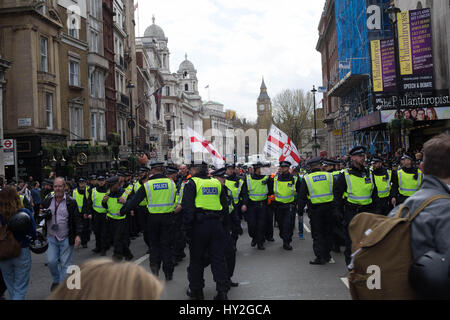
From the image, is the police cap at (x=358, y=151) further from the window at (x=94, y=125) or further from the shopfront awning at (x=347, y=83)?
the window at (x=94, y=125)

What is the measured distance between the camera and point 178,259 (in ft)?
32.5

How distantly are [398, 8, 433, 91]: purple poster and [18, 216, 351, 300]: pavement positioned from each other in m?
18.2

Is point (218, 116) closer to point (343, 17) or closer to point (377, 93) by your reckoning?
point (343, 17)

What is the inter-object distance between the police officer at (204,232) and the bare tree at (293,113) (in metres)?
59.1

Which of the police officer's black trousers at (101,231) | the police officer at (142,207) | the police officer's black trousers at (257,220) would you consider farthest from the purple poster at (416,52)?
the police officer's black trousers at (101,231)

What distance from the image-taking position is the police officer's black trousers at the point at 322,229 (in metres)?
8.68

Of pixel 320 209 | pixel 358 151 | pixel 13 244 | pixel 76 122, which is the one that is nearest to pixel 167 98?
pixel 76 122

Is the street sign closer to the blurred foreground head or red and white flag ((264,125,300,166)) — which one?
red and white flag ((264,125,300,166))

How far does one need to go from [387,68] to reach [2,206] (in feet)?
79.8

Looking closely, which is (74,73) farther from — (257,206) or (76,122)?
(257,206)

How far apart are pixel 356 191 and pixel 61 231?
16.1ft
